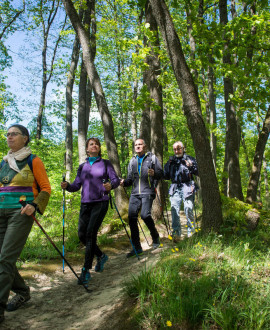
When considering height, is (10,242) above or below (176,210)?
above

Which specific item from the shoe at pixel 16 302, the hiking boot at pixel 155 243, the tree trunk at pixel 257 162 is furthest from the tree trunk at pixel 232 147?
the shoe at pixel 16 302

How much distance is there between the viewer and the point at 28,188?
11.7ft

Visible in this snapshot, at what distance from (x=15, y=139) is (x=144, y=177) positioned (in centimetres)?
270

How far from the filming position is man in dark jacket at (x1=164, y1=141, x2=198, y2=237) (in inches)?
237

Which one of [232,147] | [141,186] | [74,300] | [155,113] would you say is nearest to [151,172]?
[141,186]

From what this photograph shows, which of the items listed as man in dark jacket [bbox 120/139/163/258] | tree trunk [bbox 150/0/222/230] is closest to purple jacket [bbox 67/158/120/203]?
man in dark jacket [bbox 120/139/163/258]

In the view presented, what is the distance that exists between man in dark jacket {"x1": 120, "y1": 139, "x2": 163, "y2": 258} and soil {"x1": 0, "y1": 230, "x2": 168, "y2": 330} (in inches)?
21.2

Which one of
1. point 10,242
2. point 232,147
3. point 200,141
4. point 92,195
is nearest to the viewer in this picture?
point 10,242

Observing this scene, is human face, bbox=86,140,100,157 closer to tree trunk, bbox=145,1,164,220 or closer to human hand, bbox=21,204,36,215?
human hand, bbox=21,204,36,215

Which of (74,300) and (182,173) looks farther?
(182,173)

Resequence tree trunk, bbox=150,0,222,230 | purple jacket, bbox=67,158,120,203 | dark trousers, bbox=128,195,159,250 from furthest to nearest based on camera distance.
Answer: dark trousers, bbox=128,195,159,250, tree trunk, bbox=150,0,222,230, purple jacket, bbox=67,158,120,203

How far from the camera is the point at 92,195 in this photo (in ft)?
15.0

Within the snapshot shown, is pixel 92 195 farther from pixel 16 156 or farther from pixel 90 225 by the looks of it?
pixel 16 156

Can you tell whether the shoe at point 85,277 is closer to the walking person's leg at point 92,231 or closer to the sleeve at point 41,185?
the walking person's leg at point 92,231
